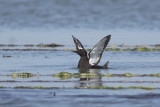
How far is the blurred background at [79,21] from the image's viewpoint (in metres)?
40.3

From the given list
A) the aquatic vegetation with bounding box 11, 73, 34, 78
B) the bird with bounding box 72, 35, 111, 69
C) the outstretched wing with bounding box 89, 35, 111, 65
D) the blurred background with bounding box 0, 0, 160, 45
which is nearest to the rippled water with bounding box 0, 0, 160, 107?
the blurred background with bounding box 0, 0, 160, 45

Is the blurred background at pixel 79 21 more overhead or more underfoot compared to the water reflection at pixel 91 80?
more overhead

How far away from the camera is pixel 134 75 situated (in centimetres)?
2030

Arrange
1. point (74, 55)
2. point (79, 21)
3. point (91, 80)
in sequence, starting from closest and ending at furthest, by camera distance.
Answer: point (91, 80) → point (74, 55) → point (79, 21)

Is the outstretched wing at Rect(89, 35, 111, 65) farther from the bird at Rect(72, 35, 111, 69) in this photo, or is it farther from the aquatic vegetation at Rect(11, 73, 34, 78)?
the aquatic vegetation at Rect(11, 73, 34, 78)

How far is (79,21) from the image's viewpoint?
187ft

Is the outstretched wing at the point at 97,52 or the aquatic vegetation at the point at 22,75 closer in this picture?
the aquatic vegetation at the point at 22,75

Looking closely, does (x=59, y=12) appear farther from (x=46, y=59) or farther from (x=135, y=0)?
(x=46, y=59)

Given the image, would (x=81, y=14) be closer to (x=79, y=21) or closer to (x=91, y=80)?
(x=79, y=21)

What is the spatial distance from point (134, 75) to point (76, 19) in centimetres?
3883

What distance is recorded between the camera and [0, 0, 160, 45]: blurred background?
1587 inches

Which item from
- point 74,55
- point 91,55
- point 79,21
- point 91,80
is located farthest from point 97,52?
point 79,21

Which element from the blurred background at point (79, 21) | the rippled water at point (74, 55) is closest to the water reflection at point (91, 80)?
the rippled water at point (74, 55)

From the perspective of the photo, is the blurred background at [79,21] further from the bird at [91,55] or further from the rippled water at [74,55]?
the bird at [91,55]
